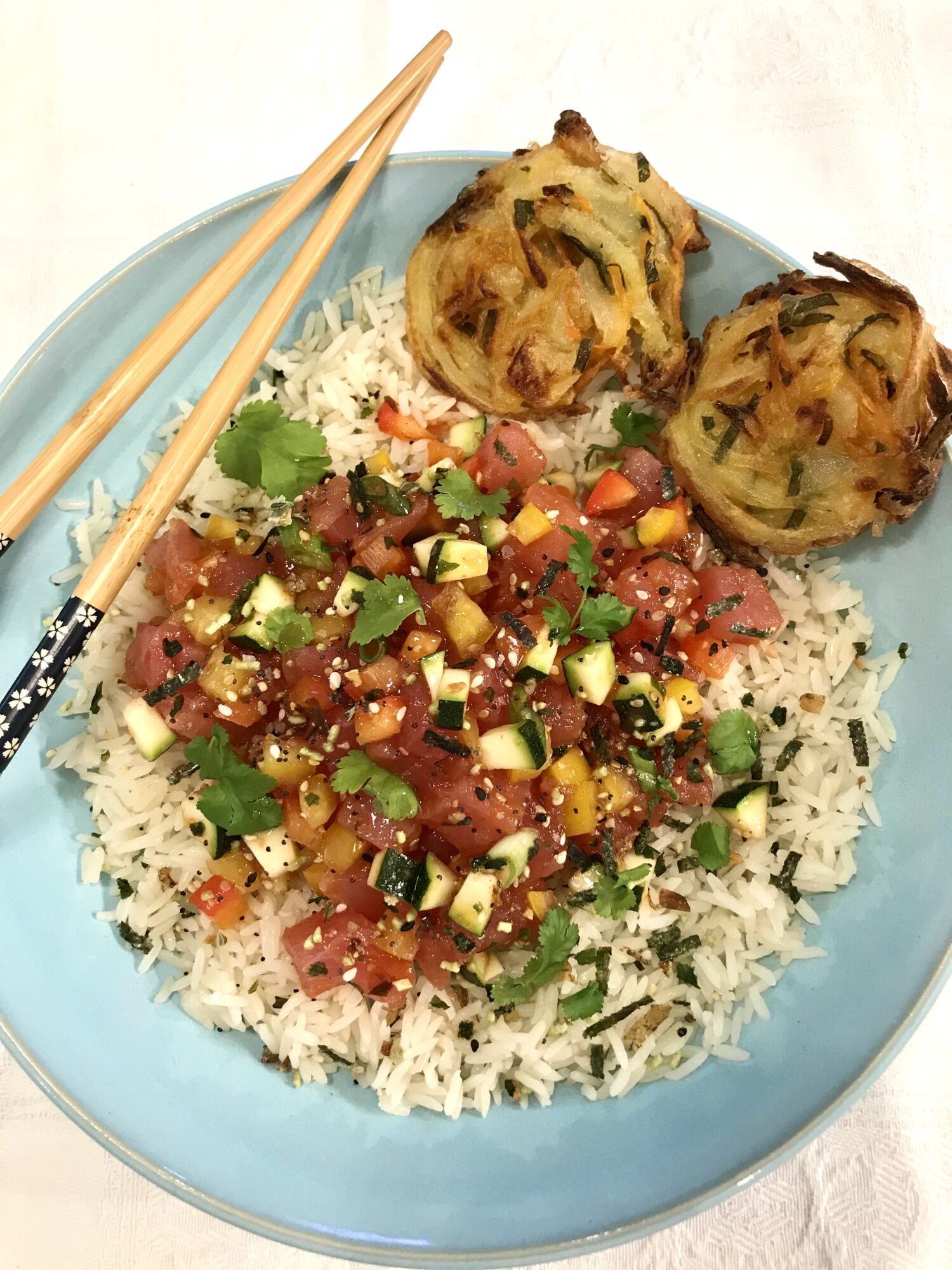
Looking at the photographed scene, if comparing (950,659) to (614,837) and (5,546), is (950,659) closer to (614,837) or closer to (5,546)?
(614,837)

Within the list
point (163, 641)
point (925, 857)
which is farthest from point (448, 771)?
point (925, 857)

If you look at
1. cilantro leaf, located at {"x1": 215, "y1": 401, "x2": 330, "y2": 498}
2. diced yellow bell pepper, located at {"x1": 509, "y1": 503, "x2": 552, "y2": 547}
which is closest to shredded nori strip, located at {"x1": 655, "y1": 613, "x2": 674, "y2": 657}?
diced yellow bell pepper, located at {"x1": 509, "y1": 503, "x2": 552, "y2": 547}

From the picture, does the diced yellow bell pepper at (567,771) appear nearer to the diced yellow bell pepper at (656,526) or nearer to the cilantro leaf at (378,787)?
the cilantro leaf at (378,787)

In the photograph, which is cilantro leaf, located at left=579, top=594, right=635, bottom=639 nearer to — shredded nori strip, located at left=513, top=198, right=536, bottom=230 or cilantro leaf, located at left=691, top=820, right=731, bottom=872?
cilantro leaf, located at left=691, top=820, right=731, bottom=872

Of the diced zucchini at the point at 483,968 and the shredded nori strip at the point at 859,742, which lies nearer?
the diced zucchini at the point at 483,968

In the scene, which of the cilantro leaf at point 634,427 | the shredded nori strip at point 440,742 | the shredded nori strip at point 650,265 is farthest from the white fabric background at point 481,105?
the shredded nori strip at point 440,742

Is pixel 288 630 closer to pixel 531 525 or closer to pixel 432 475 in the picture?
pixel 432 475

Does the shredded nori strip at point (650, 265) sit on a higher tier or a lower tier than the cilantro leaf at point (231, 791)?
higher
